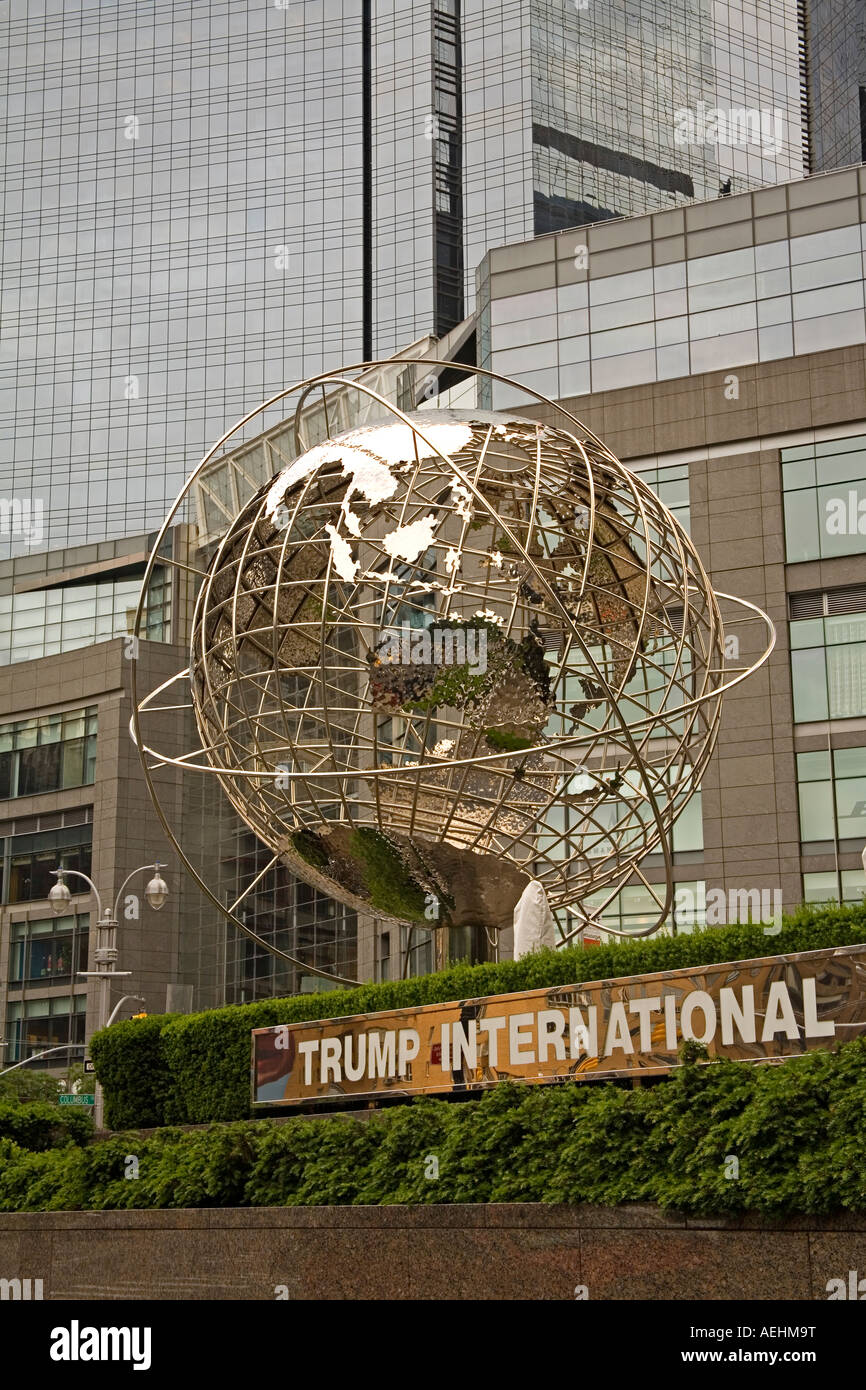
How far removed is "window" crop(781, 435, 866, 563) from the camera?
3403 centimetres

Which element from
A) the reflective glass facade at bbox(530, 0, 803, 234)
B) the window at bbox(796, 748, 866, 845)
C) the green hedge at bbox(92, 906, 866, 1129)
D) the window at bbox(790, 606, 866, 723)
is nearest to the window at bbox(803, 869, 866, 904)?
the window at bbox(796, 748, 866, 845)

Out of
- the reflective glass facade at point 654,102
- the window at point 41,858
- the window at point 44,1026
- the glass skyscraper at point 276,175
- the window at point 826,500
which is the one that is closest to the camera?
the window at point 826,500

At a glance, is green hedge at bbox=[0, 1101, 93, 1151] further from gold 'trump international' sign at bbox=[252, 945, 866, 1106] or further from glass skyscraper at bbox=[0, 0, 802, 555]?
glass skyscraper at bbox=[0, 0, 802, 555]

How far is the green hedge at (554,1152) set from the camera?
10453mm

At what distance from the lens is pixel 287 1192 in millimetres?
14625

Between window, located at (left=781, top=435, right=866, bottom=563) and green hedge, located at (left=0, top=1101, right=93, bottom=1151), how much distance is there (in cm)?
1910

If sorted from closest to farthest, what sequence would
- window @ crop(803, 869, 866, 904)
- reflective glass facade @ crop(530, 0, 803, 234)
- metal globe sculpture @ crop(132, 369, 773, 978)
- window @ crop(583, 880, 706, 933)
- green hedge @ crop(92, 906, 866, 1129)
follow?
green hedge @ crop(92, 906, 866, 1129)
metal globe sculpture @ crop(132, 369, 773, 978)
window @ crop(803, 869, 866, 904)
window @ crop(583, 880, 706, 933)
reflective glass facade @ crop(530, 0, 803, 234)

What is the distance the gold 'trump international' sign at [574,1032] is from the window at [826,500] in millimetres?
19968

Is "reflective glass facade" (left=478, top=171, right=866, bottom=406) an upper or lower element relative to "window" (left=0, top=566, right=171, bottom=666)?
lower

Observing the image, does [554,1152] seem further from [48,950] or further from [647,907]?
[48,950]

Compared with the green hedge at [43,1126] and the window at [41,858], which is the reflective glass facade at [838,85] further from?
the green hedge at [43,1126]

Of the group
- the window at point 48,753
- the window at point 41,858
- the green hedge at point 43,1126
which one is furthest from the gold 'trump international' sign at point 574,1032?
the window at point 48,753

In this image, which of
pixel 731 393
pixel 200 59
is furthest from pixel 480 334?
pixel 200 59

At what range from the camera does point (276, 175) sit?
292ft
